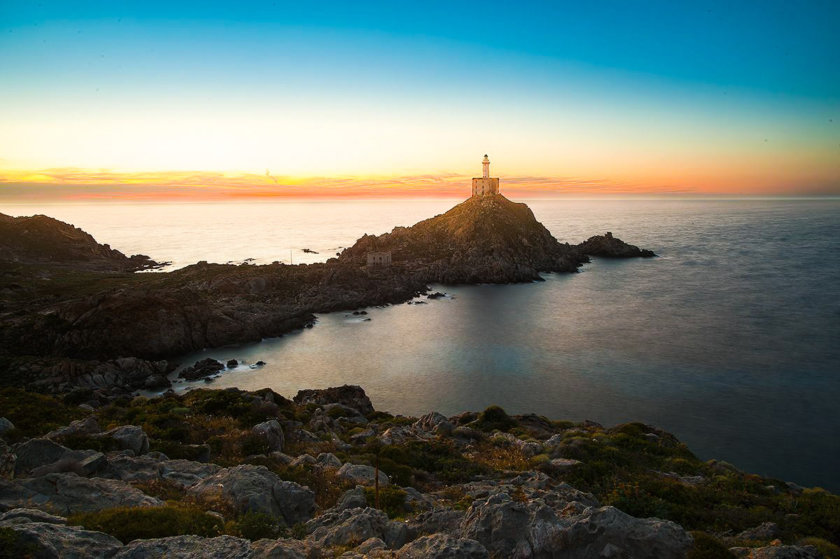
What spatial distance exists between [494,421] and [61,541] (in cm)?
2913

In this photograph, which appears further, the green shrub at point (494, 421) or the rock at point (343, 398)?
the rock at point (343, 398)

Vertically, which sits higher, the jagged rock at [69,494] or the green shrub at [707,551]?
the jagged rock at [69,494]

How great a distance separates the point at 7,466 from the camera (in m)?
12.9

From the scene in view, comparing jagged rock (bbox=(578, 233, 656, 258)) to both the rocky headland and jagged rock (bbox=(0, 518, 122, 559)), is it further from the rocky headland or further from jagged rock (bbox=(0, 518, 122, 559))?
jagged rock (bbox=(0, 518, 122, 559))

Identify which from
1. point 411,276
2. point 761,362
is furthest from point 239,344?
point 761,362

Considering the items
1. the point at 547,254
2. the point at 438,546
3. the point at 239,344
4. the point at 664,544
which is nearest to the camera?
the point at 438,546

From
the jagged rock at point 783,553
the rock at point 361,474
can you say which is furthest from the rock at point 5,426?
the jagged rock at point 783,553

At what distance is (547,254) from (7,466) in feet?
425

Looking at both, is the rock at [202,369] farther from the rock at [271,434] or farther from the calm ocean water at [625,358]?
the rock at [271,434]

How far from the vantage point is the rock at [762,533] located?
16578 millimetres

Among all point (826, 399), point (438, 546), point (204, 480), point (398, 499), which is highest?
point (438, 546)

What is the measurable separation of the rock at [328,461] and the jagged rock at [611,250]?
140431 millimetres

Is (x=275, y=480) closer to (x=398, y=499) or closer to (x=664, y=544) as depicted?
(x=398, y=499)

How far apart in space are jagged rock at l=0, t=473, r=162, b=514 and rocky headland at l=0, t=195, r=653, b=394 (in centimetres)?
4047
